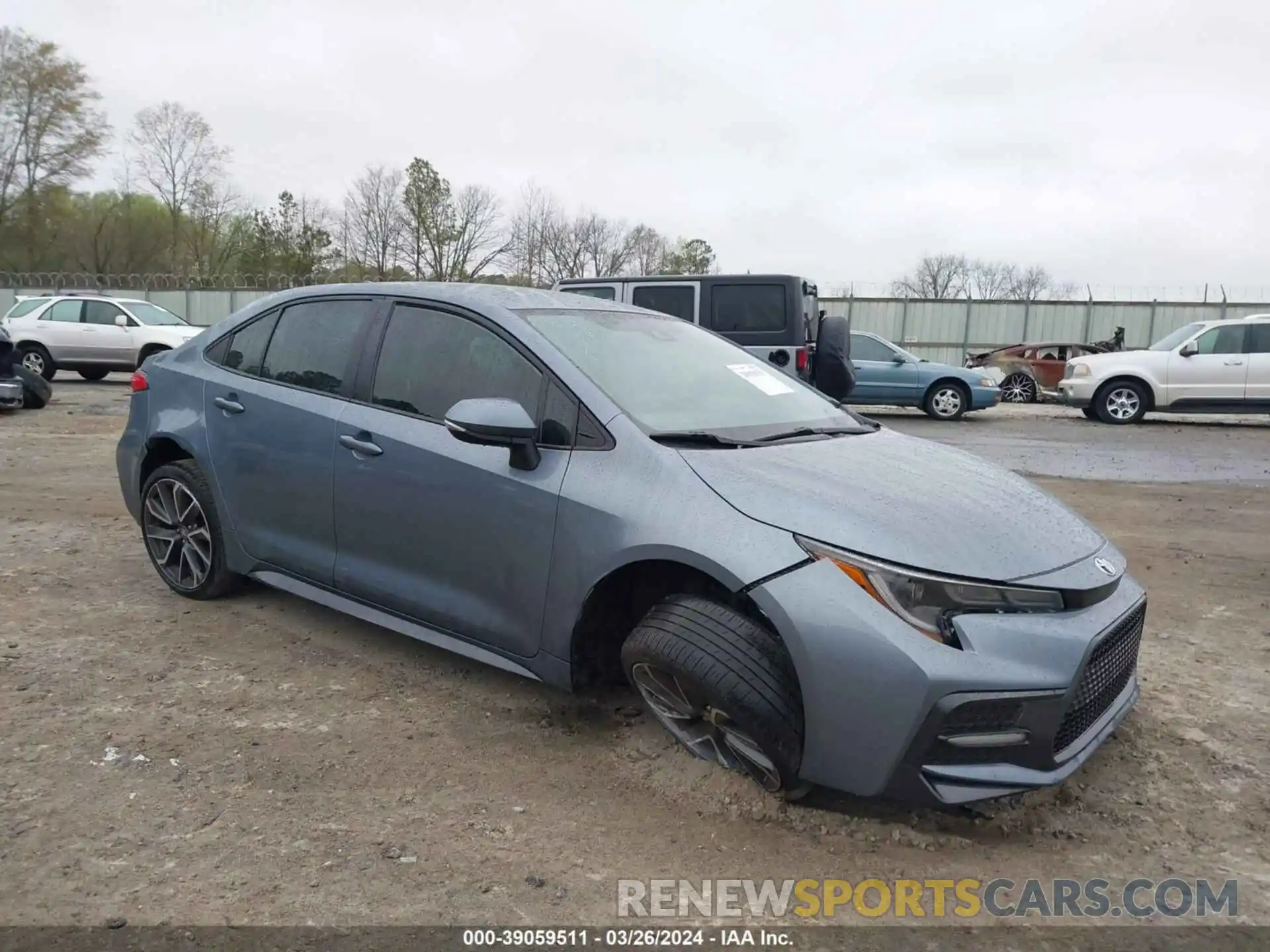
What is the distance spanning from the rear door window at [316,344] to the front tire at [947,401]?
12.4 meters

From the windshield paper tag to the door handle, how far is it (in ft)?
4.65

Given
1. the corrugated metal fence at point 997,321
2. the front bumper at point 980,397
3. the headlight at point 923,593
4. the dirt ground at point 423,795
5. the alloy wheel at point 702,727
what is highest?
the corrugated metal fence at point 997,321

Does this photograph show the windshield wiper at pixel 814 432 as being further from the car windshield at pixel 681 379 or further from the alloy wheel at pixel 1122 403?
the alloy wheel at pixel 1122 403

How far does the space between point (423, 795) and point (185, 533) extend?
2.26 meters

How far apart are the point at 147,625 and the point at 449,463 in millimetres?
1897

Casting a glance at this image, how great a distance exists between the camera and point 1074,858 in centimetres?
244

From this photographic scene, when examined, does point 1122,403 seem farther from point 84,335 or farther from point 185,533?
point 84,335

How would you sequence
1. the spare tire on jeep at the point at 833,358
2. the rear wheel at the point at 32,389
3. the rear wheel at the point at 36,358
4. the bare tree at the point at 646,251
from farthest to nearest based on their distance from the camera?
the bare tree at the point at 646,251
the rear wheel at the point at 36,358
the rear wheel at the point at 32,389
the spare tire on jeep at the point at 833,358

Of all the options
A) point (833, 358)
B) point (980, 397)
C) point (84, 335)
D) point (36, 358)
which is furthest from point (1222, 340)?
point (36, 358)

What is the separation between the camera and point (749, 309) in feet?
35.2

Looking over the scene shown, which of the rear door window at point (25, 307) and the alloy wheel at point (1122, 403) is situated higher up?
the rear door window at point (25, 307)

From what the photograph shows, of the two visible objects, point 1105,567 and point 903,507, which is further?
point 1105,567

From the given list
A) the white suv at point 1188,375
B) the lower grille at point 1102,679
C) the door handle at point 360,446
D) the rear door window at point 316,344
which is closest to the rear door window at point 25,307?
the rear door window at point 316,344

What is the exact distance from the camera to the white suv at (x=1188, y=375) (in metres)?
13.1
